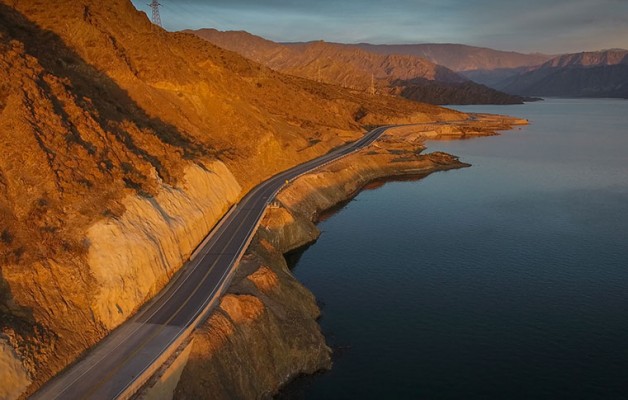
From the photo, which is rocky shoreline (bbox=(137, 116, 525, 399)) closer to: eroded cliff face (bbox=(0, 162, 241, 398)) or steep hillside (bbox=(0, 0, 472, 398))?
eroded cliff face (bbox=(0, 162, 241, 398))

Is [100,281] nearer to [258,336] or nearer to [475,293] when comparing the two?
[258,336]

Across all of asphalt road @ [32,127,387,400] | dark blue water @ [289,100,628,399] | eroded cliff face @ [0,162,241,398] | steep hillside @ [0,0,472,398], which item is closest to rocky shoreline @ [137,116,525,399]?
asphalt road @ [32,127,387,400]

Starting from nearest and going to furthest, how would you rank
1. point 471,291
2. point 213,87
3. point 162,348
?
1. point 162,348
2. point 471,291
3. point 213,87

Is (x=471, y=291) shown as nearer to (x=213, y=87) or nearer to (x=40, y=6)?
(x=213, y=87)

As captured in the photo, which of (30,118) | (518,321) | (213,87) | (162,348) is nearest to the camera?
(162,348)

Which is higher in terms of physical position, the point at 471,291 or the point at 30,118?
the point at 30,118

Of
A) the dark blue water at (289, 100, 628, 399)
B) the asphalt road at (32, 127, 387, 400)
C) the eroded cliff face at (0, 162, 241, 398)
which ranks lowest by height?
the dark blue water at (289, 100, 628, 399)

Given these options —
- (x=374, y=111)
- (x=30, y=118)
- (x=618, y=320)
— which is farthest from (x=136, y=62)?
(x=374, y=111)

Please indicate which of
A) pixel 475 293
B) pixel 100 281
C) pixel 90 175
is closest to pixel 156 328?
pixel 100 281
